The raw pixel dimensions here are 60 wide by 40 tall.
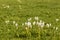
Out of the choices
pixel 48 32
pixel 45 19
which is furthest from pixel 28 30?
pixel 45 19

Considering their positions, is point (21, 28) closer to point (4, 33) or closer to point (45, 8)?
point (4, 33)

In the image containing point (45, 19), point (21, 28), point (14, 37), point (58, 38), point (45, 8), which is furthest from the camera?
point (45, 8)

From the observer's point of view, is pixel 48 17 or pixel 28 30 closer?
pixel 28 30

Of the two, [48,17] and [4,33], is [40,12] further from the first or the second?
[4,33]

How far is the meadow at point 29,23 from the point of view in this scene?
9.24 meters

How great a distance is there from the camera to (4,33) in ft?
31.9

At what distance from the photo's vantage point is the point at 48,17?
518 inches

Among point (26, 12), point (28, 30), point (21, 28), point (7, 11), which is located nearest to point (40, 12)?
point (26, 12)

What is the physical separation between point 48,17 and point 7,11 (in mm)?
2852

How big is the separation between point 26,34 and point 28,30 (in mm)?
205

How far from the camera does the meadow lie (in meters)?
9.24

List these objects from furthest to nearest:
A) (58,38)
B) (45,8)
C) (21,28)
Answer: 1. (45,8)
2. (21,28)
3. (58,38)

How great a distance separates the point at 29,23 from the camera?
30.1ft

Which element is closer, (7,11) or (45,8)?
(7,11)
